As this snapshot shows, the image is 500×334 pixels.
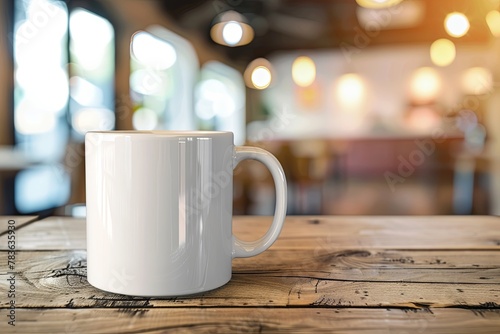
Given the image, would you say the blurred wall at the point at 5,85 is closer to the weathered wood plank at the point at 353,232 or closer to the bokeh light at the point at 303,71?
the weathered wood plank at the point at 353,232

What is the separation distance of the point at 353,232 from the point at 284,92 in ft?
21.9

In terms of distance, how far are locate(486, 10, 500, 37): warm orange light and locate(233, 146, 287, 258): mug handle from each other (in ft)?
18.6

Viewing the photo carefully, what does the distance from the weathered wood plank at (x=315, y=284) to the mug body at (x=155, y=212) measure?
2 centimetres

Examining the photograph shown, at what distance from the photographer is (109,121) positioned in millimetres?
4289

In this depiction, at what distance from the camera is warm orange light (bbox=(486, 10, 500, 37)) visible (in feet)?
17.7

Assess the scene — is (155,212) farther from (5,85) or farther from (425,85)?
(425,85)


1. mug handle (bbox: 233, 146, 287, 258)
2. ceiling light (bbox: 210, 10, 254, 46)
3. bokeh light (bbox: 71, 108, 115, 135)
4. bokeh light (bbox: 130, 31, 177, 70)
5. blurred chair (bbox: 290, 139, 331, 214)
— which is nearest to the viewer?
mug handle (bbox: 233, 146, 287, 258)

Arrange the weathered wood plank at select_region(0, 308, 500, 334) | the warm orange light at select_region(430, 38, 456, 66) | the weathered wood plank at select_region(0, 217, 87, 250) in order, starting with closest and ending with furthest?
the weathered wood plank at select_region(0, 308, 500, 334), the weathered wood plank at select_region(0, 217, 87, 250), the warm orange light at select_region(430, 38, 456, 66)

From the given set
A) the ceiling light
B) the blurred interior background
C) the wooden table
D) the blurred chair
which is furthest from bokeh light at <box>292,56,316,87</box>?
the wooden table

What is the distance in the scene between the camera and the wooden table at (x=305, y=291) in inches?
16.3

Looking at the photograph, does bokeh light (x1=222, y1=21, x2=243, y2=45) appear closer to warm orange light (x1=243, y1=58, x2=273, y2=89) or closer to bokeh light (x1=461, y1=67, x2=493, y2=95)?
warm orange light (x1=243, y1=58, x2=273, y2=89)

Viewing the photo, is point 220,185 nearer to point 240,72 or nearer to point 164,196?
point 164,196

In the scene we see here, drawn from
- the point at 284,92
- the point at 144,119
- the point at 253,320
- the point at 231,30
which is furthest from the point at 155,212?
the point at 284,92

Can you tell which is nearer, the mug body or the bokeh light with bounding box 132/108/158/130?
the mug body
